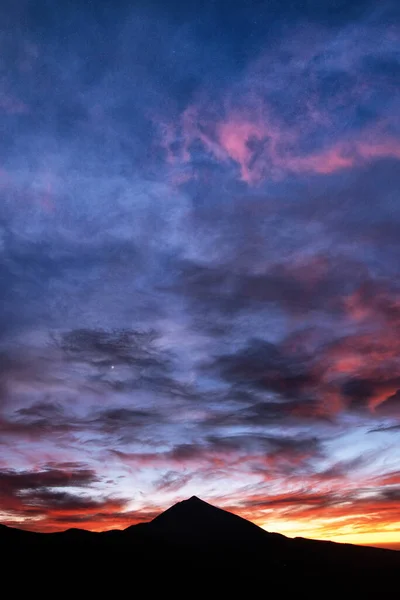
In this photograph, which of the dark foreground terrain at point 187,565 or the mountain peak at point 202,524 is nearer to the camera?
the dark foreground terrain at point 187,565

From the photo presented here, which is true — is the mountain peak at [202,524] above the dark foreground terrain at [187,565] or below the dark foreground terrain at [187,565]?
above

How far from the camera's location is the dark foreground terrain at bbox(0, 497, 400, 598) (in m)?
68.1

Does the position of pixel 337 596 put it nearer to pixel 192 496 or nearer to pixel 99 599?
pixel 99 599

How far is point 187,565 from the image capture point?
84.0 meters

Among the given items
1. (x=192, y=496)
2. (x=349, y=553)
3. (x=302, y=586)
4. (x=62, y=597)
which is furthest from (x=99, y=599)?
(x=192, y=496)

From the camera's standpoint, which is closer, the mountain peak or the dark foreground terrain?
the dark foreground terrain

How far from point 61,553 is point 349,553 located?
202 feet

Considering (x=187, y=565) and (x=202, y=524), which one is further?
(x=202, y=524)

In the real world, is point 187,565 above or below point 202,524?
below

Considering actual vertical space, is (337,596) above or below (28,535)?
below

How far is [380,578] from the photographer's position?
270 ft

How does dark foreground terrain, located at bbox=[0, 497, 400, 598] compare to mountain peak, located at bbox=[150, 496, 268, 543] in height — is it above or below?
below

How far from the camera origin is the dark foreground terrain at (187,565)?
6806 centimetres

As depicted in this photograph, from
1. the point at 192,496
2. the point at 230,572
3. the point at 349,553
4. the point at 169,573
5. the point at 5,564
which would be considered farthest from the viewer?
the point at 192,496
